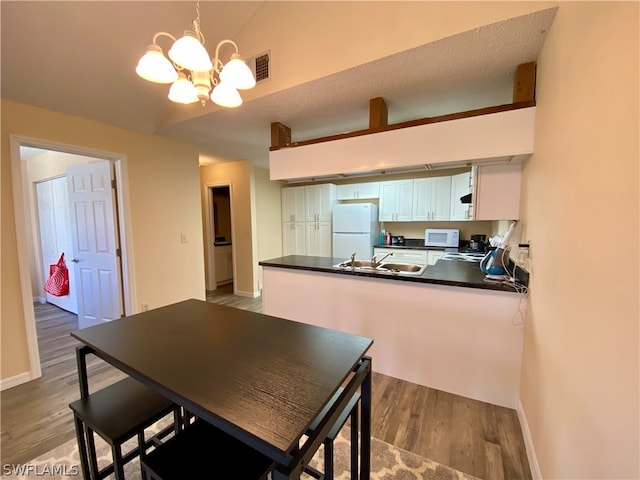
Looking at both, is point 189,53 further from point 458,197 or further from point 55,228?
point 55,228

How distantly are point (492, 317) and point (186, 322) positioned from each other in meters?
2.00

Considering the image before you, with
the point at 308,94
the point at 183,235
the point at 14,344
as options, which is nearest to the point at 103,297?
the point at 14,344

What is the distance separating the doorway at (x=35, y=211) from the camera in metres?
2.20

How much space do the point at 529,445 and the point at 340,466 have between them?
42.4 inches

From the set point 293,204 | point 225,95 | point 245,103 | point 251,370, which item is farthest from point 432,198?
point 251,370

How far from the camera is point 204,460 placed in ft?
3.13

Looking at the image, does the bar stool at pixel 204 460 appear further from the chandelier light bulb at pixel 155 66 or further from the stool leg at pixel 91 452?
the chandelier light bulb at pixel 155 66

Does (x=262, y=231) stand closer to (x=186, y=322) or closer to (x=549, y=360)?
(x=186, y=322)

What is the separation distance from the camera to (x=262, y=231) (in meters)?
4.89

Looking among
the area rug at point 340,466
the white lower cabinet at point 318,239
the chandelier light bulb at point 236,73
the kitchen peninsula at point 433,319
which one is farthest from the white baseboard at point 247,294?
the chandelier light bulb at point 236,73

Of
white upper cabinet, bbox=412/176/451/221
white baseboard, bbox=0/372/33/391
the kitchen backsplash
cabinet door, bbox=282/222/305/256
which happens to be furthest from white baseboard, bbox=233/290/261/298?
white upper cabinet, bbox=412/176/451/221

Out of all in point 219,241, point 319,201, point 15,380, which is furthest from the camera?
point 219,241

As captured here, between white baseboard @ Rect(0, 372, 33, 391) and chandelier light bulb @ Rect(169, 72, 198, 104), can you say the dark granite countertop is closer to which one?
chandelier light bulb @ Rect(169, 72, 198, 104)

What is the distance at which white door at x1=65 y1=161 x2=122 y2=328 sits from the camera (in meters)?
2.92
